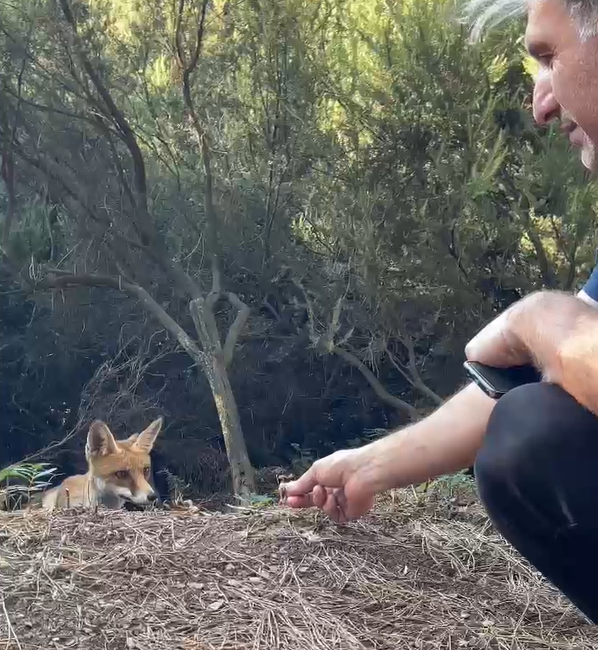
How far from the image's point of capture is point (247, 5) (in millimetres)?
4637

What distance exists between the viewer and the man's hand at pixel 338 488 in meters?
1.85

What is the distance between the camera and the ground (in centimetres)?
179

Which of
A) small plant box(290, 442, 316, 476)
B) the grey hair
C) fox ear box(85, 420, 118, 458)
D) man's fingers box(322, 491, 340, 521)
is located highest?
the grey hair

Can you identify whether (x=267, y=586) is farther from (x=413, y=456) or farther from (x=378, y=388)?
(x=378, y=388)

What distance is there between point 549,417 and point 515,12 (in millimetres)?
1036

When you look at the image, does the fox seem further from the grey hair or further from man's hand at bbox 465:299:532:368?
man's hand at bbox 465:299:532:368

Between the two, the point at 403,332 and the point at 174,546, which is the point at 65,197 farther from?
the point at 174,546

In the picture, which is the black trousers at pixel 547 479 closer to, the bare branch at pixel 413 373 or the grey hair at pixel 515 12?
the grey hair at pixel 515 12

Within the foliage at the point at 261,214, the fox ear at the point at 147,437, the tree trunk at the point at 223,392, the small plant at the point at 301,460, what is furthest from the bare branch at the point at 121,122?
the small plant at the point at 301,460

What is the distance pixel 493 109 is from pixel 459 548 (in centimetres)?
269

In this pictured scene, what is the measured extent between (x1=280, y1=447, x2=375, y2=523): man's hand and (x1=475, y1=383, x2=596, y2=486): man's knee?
1.44ft

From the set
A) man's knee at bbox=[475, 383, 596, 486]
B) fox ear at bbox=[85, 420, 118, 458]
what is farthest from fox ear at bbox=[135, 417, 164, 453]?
man's knee at bbox=[475, 383, 596, 486]

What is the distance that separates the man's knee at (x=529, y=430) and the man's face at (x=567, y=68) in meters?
0.55

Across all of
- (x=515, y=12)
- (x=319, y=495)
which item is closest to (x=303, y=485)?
(x=319, y=495)
